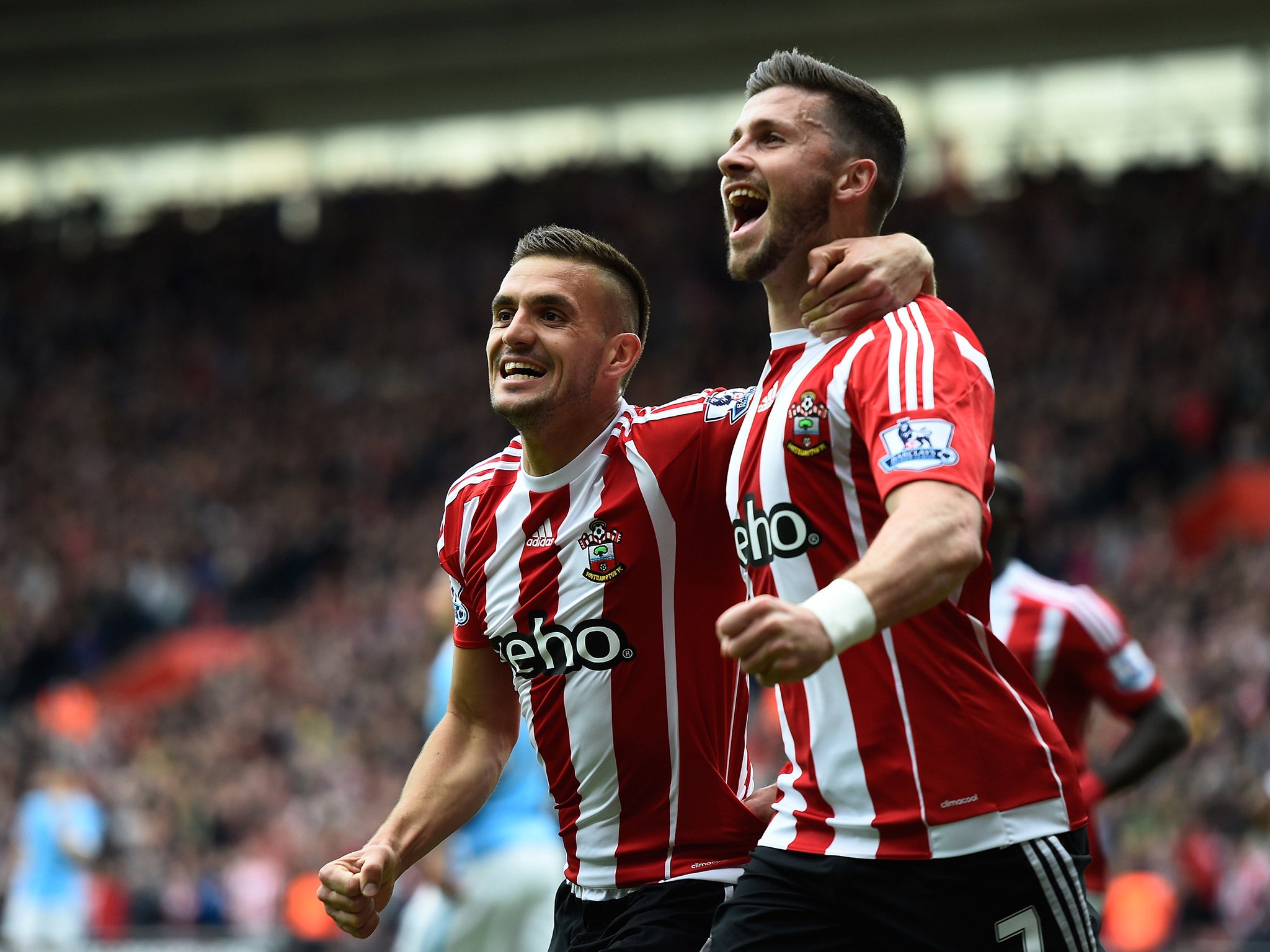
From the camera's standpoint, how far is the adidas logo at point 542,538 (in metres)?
3.73

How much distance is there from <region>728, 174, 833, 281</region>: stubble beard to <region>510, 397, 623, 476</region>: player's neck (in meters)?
0.66

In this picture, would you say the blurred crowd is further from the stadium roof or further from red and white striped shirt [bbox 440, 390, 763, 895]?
red and white striped shirt [bbox 440, 390, 763, 895]

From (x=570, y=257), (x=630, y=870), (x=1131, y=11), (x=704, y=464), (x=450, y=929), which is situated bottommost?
(x=450, y=929)

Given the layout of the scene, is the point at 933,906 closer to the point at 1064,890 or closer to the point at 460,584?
the point at 1064,890

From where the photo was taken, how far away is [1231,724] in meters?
12.4

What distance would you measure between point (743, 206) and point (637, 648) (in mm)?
1050

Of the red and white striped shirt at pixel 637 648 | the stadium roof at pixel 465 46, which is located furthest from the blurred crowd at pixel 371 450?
the red and white striped shirt at pixel 637 648

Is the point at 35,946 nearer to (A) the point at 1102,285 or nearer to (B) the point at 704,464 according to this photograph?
(B) the point at 704,464

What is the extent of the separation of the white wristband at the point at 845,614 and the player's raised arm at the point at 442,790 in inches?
58.8

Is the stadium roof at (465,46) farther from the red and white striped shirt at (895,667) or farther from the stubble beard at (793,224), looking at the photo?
the red and white striped shirt at (895,667)

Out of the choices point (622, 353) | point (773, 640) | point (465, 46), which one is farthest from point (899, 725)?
point (465, 46)

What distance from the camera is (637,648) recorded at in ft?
12.0

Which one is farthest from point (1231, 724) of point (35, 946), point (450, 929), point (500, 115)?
point (500, 115)

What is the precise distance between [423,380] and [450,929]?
16065 mm
